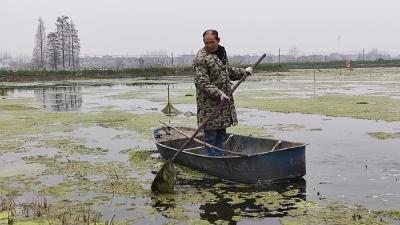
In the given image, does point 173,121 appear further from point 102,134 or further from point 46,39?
point 46,39

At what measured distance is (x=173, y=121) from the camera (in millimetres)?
17875

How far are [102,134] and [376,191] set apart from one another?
29.6 feet

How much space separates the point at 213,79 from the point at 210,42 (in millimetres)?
618

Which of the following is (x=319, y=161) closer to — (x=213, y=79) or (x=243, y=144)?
(x=243, y=144)

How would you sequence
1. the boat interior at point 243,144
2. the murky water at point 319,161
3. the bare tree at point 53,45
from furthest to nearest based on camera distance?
the bare tree at point 53,45 < the boat interior at point 243,144 < the murky water at point 319,161

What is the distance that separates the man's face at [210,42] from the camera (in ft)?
26.6

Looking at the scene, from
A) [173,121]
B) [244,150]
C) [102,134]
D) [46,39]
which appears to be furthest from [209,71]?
[46,39]

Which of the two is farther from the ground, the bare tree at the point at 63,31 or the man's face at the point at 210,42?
the bare tree at the point at 63,31

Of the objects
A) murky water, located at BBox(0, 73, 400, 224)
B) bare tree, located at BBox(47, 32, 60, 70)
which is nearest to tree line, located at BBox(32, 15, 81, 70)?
bare tree, located at BBox(47, 32, 60, 70)

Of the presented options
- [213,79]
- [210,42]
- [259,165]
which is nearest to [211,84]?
[213,79]

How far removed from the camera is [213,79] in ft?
27.4

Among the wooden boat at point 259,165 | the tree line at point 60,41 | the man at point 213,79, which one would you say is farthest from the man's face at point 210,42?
the tree line at point 60,41

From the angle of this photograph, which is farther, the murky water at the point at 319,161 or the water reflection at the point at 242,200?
the murky water at the point at 319,161

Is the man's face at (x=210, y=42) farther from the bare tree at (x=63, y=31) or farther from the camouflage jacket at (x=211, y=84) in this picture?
the bare tree at (x=63, y=31)
